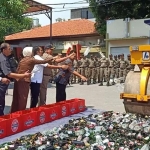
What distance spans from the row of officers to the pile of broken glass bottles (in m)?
11.1

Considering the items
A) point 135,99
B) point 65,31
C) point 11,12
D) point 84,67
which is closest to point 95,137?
point 135,99

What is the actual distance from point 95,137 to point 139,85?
5.81ft

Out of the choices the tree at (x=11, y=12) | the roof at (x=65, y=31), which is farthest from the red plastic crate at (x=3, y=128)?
the roof at (x=65, y=31)

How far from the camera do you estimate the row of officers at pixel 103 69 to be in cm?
1812

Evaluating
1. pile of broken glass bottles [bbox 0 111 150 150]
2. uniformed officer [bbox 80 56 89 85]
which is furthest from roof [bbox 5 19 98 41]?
pile of broken glass bottles [bbox 0 111 150 150]

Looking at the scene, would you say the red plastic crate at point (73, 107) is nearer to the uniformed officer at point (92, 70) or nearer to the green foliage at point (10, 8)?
the green foliage at point (10, 8)

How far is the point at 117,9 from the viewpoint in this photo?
1023 inches

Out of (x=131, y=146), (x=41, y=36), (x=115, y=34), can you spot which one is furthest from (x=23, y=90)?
(x=41, y=36)

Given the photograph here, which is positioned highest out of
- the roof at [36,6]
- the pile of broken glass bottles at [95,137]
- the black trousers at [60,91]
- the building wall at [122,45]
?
the roof at [36,6]

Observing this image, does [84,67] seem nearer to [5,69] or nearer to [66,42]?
[5,69]

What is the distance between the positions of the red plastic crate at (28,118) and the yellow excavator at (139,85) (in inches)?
71.2

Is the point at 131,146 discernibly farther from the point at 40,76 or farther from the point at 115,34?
the point at 115,34

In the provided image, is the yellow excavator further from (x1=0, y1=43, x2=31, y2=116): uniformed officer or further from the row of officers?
the row of officers

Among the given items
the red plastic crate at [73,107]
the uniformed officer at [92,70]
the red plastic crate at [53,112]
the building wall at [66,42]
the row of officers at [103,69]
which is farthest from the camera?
the building wall at [66,42]
